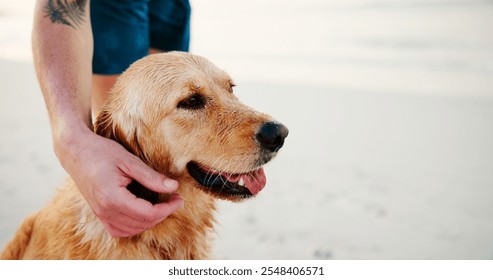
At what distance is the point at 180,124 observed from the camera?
2094mm

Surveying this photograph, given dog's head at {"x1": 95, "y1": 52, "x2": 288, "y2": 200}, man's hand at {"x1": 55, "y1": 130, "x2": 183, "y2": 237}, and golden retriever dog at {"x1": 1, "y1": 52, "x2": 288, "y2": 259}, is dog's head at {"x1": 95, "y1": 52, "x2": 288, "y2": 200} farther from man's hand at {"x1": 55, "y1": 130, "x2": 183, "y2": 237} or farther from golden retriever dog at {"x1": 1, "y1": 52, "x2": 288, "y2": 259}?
man's hand at {"x1": 55, "y1": 130, "x2": 183, "y2": 237}

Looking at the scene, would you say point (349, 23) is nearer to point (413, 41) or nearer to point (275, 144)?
point (413, 41)

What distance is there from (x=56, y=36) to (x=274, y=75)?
536 centimetres

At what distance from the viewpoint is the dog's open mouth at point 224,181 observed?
6.81 ft

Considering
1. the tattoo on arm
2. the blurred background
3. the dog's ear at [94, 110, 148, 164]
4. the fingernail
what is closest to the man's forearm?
the tattoo on arm

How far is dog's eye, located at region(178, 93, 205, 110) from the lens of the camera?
211 cm

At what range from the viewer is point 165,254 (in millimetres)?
2299

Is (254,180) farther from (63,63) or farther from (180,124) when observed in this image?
(63,63)

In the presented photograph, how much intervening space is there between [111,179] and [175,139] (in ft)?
1.40

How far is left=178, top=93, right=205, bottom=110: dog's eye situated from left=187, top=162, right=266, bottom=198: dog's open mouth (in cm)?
→ 26

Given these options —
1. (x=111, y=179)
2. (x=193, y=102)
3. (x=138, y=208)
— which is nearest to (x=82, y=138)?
(x=111, y=179)

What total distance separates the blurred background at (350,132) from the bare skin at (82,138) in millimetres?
1701

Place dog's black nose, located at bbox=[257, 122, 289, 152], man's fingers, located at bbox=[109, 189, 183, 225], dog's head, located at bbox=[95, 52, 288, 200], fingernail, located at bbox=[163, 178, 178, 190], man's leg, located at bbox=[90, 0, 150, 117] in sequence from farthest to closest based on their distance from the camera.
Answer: man's leg, located at bbox=[90, 0, 150, 117]
dog's head, located at bbox=[95, 52, 288, 200]
dog's black nose, located at bbox=[257, 122, 289, 152]
fingernail, located at bbox=[163, 178, 178, 190]
man's fingers, located at bbox=[109, 189, 183, 225]

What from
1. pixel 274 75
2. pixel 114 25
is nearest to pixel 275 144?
pixel 114 25
